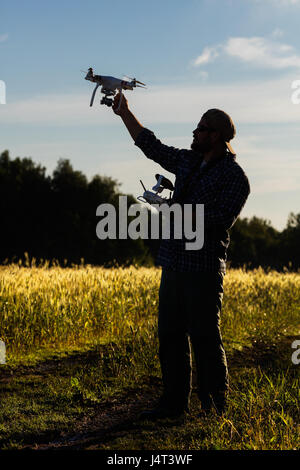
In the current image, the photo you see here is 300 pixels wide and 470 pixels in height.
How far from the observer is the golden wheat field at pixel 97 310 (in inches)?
305

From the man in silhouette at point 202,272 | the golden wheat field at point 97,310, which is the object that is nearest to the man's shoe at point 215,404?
the man in silhouette at point 202,272

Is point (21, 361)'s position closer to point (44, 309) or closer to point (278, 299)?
point (44, 309)

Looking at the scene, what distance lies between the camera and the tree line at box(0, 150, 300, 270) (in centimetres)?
3653

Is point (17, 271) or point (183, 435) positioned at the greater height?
point (17, 271)

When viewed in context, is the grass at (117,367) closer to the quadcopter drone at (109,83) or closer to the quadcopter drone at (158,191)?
the quadcopter drone at (158,191)

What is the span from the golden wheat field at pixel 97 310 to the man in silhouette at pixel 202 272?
2504 mm

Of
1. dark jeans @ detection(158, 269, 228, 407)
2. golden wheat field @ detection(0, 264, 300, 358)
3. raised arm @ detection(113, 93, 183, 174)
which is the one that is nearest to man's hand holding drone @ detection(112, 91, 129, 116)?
raised arm @ detection(113, 93, 183, 174)

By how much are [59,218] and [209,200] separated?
3454 cm

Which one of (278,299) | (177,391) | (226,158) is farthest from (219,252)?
(278,299)

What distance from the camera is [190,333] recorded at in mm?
4387

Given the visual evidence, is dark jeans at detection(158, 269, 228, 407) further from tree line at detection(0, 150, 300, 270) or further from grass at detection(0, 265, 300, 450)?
tree line at detection(0, 150, 300, 270)

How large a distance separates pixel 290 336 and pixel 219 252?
6.18m
